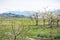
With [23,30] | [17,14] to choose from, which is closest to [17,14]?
[17,14]

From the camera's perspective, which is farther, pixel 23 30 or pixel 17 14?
pixel 17 14

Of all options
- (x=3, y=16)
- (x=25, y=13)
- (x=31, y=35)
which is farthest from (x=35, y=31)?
(x=3, y=16)

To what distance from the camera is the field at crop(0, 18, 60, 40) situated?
4195 millimetres

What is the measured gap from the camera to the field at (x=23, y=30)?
419 centimetres

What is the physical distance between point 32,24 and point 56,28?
482 mm

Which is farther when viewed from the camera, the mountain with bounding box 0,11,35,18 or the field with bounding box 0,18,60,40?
the mountain with bounding box 0,11,35,18

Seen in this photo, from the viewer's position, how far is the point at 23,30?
13.9 ft

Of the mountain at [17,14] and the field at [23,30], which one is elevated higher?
the mountain at [17,14]

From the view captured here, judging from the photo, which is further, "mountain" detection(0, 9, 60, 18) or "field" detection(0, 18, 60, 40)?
"mountain" detection(0, 9, 60, 18)

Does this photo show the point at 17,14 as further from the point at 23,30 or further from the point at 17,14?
the point at 23,30

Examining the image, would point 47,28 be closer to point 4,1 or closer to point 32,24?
point 32,24

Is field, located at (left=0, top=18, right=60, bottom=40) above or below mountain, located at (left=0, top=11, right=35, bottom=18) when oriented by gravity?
below

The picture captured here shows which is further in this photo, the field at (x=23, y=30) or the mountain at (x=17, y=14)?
the mountain at (x=17, y=14)

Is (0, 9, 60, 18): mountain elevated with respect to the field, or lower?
elevated
